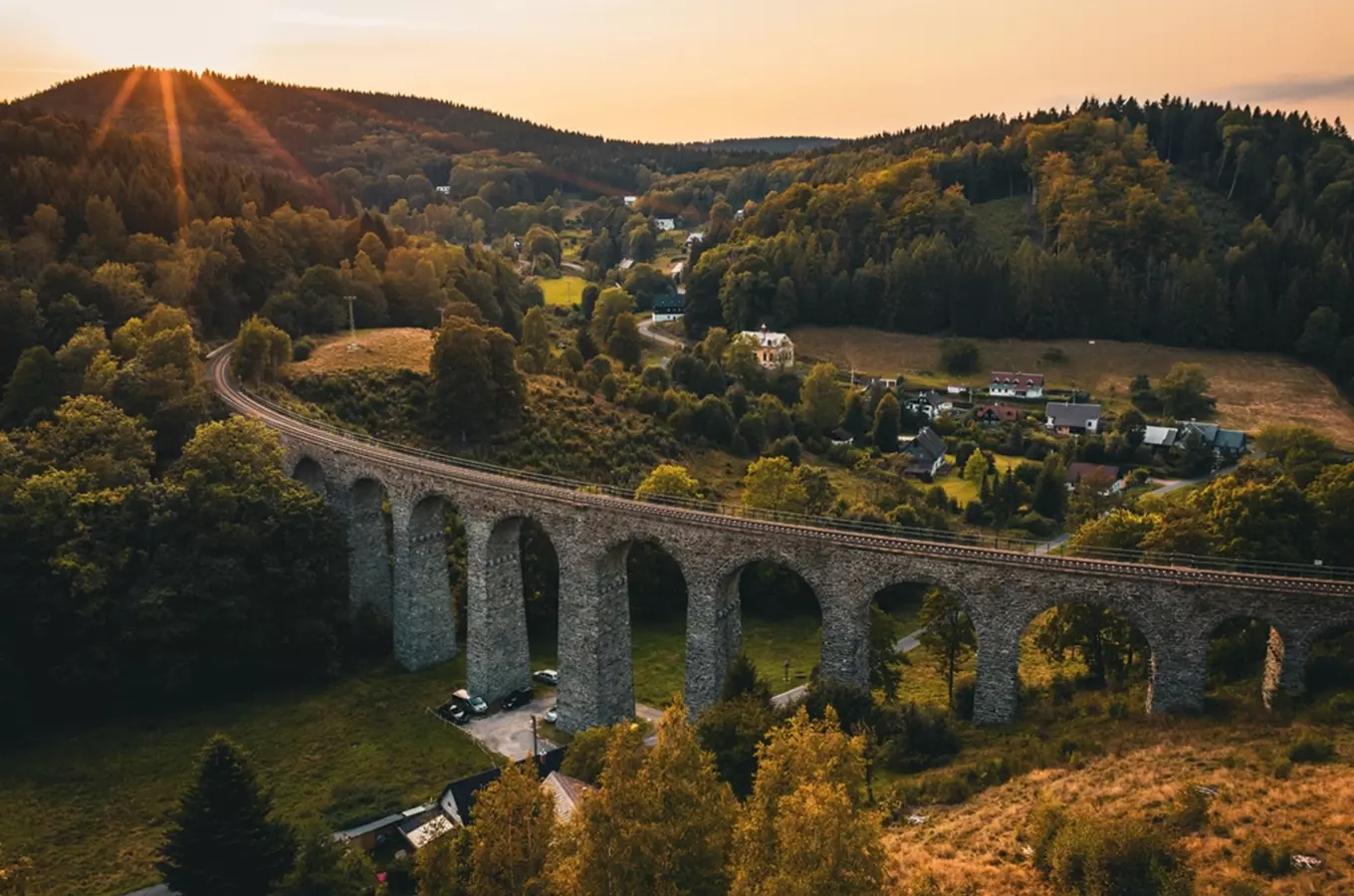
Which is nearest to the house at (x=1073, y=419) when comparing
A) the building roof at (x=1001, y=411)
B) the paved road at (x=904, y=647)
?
the building roof at (x=1001, y=411)

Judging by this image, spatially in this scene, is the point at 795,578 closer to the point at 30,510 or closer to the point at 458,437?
the point at 458,437

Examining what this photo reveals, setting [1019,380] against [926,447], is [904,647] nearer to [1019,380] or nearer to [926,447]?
[926,447]

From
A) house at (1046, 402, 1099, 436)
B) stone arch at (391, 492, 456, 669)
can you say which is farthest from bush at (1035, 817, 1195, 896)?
house at (1046, 402, 1099, 436)

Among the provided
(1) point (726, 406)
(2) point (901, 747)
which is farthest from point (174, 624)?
(1) point (726, 406)

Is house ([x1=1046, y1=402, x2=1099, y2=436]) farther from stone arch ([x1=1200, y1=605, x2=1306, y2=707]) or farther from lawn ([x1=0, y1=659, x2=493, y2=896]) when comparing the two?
lawn ([x1=0, y1=659, x2=493, y2=896])

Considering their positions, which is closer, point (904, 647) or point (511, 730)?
point (511, 730)

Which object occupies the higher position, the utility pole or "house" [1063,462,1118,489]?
the utility pole

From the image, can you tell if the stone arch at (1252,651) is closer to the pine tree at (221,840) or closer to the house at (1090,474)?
the pine tree at (221,840)

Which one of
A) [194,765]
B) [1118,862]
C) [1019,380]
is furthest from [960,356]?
[1118,862]
